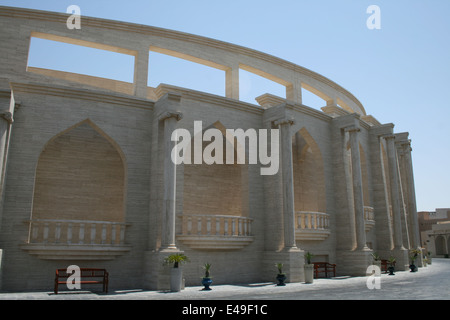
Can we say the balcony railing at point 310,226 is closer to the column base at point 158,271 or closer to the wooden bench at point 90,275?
the column base at point 158,271

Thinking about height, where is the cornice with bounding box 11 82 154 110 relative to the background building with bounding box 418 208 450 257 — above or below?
above

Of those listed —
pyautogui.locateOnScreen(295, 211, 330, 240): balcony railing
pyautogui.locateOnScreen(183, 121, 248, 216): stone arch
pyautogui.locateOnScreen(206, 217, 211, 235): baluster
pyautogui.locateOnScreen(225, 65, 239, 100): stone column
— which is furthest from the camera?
pyautogui.locateOnScreen(225, 65, 239, 100): stone column

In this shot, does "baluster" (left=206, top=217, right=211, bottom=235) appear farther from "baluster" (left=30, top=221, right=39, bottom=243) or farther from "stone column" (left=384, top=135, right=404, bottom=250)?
"stone column" (left=384, top=135, right=404, bottom=250)

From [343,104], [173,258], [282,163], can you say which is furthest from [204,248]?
A: [343,104]

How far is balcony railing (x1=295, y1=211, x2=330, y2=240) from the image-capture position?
19.3 metres

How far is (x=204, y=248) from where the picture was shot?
54.4ft

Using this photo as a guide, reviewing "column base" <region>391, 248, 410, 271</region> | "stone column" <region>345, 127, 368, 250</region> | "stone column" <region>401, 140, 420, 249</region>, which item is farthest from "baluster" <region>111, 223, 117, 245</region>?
"stone column" <region>401, 140, 420, 249</region>

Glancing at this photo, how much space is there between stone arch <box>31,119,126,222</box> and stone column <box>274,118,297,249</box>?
715 centimetres

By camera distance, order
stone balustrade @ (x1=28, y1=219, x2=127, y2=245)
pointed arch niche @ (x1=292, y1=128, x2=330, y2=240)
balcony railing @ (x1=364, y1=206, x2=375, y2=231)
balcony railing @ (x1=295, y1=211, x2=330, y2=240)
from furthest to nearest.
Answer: balcony railing @ (x1=364, y1=206, x2=375, y2=231) < pointed arch niche @ (x1=292, y1=128, x2=330, y2=240) < balcony railing @ (x1=295, y1=211, x2=330, y2=240) < stone balustrade @ (x1=28, y1=219, x2=127, y2=245)

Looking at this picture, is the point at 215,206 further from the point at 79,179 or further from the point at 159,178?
the point at 79,179

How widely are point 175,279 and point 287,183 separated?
6.80 m

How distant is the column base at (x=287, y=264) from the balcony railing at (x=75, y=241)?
623cm

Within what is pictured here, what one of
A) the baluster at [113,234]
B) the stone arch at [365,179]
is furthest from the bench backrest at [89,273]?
the stone arch at [365,179]
